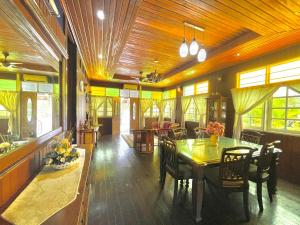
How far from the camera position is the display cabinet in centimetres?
464

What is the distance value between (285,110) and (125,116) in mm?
6911

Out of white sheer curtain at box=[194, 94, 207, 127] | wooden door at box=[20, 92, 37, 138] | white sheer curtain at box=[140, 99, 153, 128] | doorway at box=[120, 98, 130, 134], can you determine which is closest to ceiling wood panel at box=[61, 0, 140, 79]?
wooden door at box=[20, 92, 37, 138]

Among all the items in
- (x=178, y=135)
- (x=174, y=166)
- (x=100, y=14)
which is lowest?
(x=174, y=166)

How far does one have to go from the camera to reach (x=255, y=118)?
13.4ft

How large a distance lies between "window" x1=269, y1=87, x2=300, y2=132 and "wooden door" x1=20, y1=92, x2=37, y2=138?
446cm

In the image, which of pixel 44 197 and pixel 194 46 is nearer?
pixel 44 197

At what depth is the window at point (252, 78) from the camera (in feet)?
12.7

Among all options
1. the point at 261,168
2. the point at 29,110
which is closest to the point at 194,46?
the point at 261,168

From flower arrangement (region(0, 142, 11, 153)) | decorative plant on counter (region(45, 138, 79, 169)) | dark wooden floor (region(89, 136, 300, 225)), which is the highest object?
flower arrangement (region(0, 142, 11, 153))

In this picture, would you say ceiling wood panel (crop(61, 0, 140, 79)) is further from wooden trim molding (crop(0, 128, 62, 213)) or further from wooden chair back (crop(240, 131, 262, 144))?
wooden chair back (crop(240, 131, 262, 144))

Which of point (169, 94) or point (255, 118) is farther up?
point (169, 94)

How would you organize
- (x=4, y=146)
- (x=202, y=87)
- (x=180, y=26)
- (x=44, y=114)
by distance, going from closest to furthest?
(x=4, y=146) < (x=44, y=114) < (x=180, y=26) < (x=202, y=87)

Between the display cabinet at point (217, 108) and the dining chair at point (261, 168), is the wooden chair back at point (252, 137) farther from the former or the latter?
the display cabinet at point (217, 108)

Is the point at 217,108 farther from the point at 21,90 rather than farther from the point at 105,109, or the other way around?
the point at 105,109
